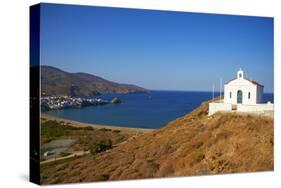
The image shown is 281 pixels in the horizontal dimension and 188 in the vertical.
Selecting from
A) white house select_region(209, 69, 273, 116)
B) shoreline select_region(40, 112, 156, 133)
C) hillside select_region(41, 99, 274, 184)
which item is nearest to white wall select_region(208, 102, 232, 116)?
white house select_region(209, 69, 273, 116)

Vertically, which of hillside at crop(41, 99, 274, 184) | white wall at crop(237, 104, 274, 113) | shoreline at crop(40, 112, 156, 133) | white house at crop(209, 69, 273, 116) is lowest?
hillside at crop(41, 99, 274, 184)

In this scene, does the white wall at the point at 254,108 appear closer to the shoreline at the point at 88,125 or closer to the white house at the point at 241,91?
the white house at the point at 241,91

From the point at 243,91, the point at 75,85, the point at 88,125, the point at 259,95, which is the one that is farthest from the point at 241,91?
the point at 75,85

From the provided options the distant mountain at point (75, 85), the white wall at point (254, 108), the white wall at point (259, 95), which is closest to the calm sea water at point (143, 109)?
the distant mountain at point (75, 85)

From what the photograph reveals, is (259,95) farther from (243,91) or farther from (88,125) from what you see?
(88,125)

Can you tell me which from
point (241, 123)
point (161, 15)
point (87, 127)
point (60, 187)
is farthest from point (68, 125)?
point (241, 123)

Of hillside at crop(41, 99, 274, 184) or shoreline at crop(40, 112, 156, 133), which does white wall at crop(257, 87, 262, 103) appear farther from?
shoreline at crop(40, 112, 156, 133)
